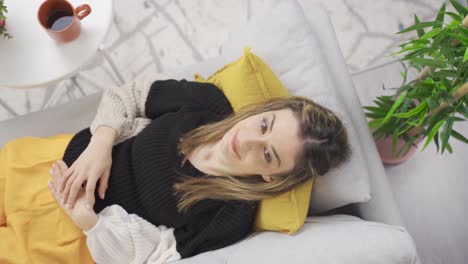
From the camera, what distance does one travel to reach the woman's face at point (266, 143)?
3.55 feet

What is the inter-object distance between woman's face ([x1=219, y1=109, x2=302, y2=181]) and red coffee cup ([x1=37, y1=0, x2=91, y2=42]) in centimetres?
59

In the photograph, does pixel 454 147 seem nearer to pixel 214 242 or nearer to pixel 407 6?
pixel 407 6

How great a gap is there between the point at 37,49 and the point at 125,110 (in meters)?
0.34

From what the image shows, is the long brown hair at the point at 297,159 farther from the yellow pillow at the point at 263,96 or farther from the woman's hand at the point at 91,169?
the woman's hand at the point at 91,169

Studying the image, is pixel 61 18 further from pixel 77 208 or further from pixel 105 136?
pixel 77 208

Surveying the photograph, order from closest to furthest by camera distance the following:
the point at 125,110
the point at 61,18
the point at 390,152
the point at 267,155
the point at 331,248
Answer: the point at 331,248, the point at 267,155, the point at 61,18, the point at 125,110, the point at 390,152

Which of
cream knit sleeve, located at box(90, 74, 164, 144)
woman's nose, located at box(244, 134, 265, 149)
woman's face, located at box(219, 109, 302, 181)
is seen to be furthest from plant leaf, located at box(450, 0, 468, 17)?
cream knit sleeve, located at box(90, 74, 164, 144)

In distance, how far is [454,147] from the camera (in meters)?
1.88

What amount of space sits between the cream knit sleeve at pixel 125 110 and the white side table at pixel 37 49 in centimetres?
15

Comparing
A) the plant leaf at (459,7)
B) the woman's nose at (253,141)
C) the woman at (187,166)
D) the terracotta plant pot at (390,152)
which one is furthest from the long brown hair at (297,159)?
the terracotta plant pot at (390,152)

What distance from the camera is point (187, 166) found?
48.2 inches

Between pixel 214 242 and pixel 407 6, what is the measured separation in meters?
1.77

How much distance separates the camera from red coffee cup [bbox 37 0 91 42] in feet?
3.77

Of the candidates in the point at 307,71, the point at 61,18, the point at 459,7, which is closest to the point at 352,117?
the point at 307,71
